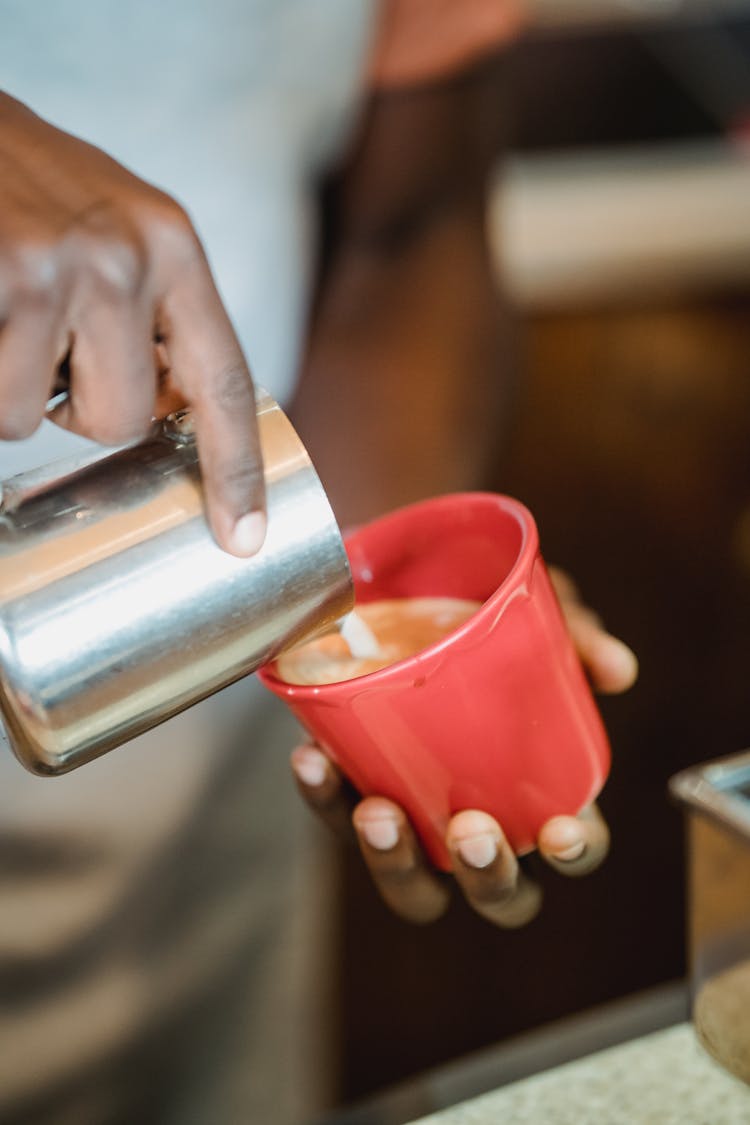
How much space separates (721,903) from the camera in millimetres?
542

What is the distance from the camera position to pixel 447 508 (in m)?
0.65

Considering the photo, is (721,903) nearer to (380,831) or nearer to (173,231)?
(380,831)

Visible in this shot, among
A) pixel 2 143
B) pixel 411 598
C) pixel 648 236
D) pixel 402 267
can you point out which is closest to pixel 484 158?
pixel 402 267

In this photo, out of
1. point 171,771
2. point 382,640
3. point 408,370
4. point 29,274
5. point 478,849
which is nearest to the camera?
point 29,274

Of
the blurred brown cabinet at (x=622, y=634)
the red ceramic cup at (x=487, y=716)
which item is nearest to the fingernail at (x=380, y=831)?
the red ceramic cup at (x=487, y=716)

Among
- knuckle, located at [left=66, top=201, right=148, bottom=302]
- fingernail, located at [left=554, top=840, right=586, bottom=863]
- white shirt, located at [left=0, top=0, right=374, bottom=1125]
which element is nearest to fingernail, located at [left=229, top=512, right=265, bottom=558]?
knuckle, located at [left=66, top=201, right=148, bottom=302]

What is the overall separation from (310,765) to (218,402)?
0.22m

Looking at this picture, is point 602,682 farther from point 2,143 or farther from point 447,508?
point 2,143

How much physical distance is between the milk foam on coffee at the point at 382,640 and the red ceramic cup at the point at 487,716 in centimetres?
3

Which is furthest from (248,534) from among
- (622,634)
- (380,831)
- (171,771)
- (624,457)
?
(624,457)

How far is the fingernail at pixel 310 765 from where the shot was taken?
623 millimetres

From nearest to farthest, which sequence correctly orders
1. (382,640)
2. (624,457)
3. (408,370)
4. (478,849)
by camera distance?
(478,849)
(382,640)
(408,370)
(624,457)

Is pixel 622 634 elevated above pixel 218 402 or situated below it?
below

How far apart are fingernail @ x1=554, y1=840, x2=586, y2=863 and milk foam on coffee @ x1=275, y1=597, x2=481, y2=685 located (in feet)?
0.41
